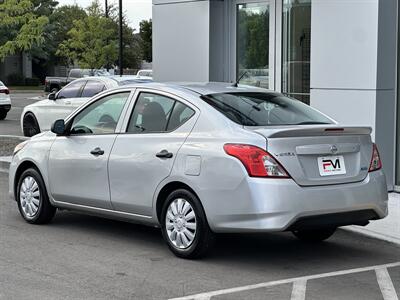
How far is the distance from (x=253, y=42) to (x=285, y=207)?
7.86m

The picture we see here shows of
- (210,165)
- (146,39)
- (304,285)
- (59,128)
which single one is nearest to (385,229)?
(304,285)

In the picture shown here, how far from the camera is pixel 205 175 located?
616 centimetres

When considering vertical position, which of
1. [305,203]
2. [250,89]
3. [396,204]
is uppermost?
[250,89]

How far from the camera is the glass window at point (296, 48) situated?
479 inches

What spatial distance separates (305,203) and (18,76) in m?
59.3

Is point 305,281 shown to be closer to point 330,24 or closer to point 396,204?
point 396,204

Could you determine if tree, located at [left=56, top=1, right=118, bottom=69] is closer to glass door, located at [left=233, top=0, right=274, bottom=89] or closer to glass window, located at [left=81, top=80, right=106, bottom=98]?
glass window, located at [left=81, top=80, right=106, bottom=98]

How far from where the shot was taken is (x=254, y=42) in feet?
43.6

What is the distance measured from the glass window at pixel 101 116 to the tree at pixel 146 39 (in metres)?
55.2

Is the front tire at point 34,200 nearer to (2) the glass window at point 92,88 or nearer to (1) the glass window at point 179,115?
(1) the glass window at point 179,115

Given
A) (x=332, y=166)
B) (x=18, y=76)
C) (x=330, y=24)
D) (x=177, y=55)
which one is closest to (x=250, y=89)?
(x=332, y=166)

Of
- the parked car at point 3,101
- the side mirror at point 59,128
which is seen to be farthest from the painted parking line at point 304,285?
the parked car at point 3,101

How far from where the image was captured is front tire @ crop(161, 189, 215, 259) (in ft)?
20.5

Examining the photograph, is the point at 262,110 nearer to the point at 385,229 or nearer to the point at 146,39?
the point at 385,229
